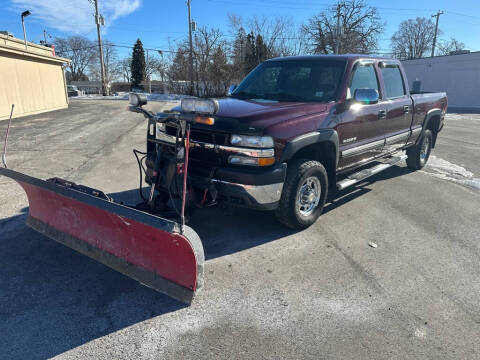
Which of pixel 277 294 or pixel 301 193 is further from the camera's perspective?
pixel 301 193

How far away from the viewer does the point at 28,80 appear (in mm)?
16719

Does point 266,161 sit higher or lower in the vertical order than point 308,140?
lower

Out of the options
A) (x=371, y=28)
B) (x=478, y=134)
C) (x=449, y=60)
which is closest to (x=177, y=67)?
(x=371, y=28)

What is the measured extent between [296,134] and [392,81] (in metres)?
2.96

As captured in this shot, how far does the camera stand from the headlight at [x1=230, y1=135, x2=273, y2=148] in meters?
3.58

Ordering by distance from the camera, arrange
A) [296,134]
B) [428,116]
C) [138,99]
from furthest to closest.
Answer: [428,116] → [296,134] → [138,99]

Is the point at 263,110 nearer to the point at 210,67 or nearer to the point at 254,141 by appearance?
the point at 254,141

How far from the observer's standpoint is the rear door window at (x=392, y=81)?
222 inches

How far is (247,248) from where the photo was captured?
13.0ft

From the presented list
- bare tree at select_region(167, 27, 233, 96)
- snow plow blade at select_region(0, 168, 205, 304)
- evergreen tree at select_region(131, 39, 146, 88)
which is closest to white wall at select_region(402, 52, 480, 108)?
bare tree at select_region(167, 27, 233, 96)

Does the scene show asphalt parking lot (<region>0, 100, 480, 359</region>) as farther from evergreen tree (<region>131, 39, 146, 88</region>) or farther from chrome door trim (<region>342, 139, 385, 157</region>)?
evergreen tree (<region>131, 39, 146, 88</region>)

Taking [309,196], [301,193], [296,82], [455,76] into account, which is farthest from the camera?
[455,76]

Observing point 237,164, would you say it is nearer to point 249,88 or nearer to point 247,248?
point 247,248


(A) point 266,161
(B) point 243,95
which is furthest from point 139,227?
(B) point 243,95
